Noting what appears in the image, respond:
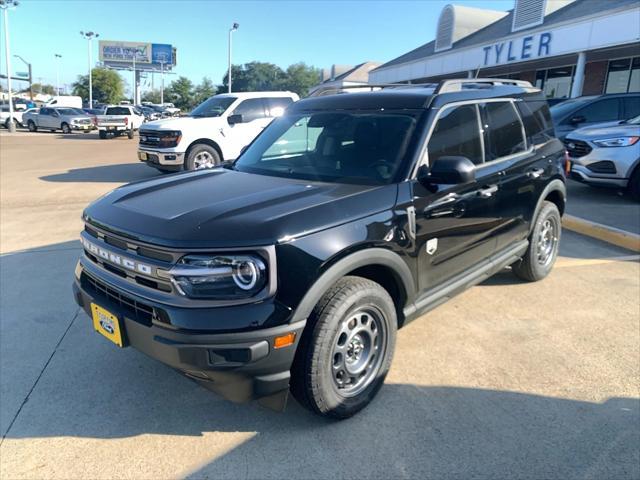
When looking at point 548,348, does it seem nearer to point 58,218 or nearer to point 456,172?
point 456,172

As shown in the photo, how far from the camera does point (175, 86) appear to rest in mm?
93875

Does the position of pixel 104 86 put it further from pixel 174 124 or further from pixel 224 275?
pixel 224 275

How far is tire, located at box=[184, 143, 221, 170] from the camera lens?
10.3 meters

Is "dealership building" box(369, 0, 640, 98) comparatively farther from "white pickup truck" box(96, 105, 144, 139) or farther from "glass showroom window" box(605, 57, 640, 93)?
"white pickup truck" box(96, 105, 144, 139)

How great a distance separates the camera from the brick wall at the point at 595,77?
2008 centimetres

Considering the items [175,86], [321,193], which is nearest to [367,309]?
[321,193]

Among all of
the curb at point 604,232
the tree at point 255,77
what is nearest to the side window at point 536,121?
the curb at point 604,232

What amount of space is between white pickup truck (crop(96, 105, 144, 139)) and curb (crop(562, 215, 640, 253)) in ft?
78.2

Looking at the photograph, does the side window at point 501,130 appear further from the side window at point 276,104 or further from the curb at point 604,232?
the side window at point 276,104

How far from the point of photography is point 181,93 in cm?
9256

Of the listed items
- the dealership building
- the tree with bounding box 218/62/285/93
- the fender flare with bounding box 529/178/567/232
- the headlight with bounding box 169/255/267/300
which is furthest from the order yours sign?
the tree with bounding box 218/62/285/93

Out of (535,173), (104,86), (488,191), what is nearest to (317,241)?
(488,191)

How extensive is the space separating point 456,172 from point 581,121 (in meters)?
9.47

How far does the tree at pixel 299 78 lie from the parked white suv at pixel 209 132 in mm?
102218
